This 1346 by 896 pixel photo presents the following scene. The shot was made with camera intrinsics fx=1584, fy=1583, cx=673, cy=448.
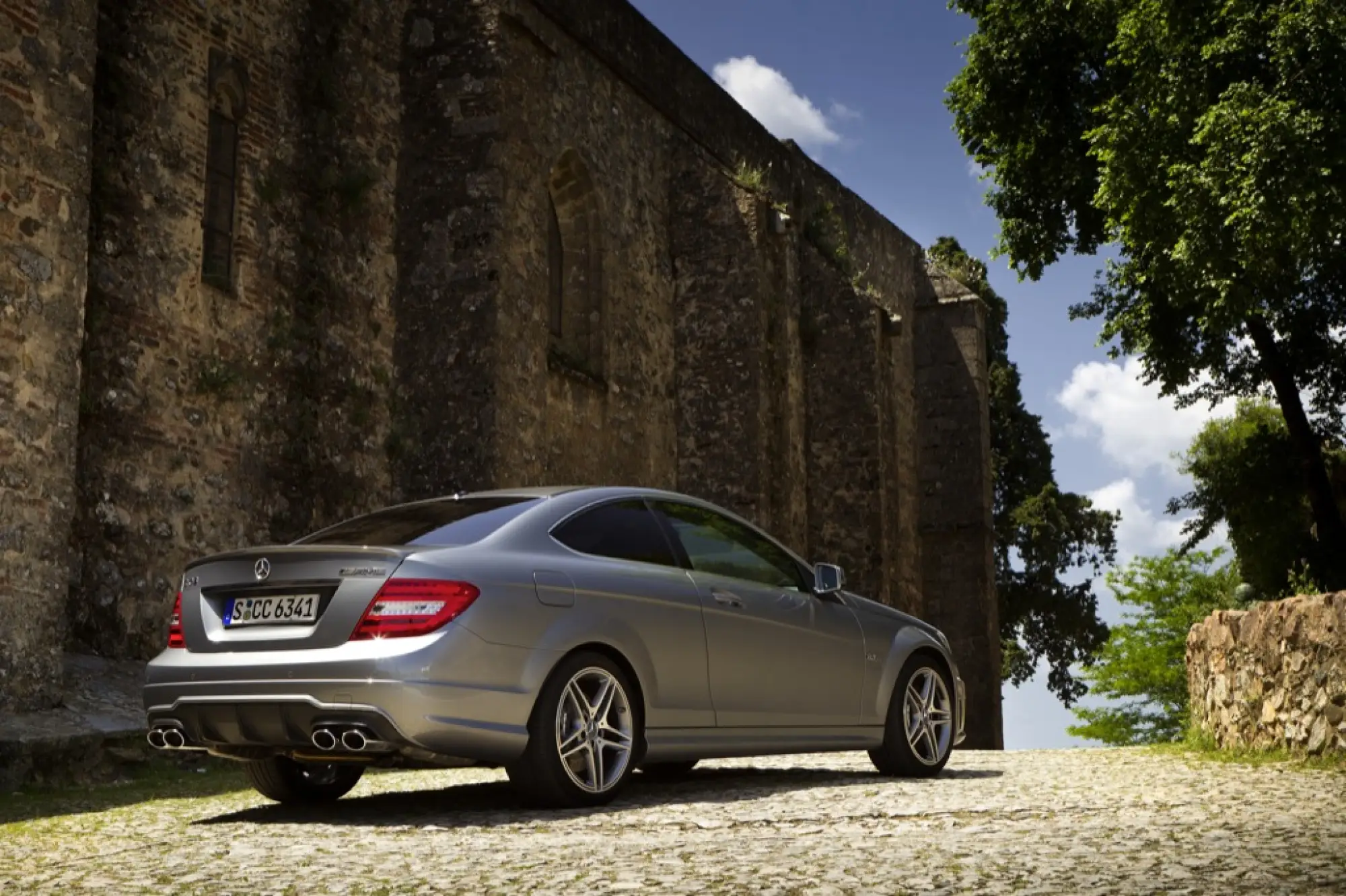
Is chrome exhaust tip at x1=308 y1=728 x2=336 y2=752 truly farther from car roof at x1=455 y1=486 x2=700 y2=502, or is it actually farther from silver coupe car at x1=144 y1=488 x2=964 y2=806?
car roof at x1=455 y1=486 x2=700 y2=502

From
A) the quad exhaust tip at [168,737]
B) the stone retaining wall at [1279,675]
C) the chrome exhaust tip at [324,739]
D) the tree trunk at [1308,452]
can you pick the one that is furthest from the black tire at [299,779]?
the tree trunk at [1308,452]

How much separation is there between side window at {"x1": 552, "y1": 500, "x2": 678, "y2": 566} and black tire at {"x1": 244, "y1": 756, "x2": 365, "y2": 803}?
5.05 feet

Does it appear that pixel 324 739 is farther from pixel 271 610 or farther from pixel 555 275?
pixel 555 275

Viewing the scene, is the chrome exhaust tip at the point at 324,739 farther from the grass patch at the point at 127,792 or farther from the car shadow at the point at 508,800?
the grass patch at the point at 127,792

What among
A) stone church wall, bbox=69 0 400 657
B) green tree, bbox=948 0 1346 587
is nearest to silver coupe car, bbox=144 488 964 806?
stone church wall, bbox=69 0 400 657

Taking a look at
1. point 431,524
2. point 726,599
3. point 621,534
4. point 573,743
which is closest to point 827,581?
point 726,599

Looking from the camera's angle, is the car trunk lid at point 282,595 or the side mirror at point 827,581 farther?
the side mirror at point 827,581

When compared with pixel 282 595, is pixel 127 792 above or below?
below

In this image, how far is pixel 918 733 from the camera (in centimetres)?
867

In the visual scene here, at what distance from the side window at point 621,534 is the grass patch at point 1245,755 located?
12.4ft

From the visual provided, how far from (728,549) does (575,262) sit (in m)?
11.6

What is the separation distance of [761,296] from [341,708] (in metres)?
15.2

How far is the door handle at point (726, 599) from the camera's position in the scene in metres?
7.67

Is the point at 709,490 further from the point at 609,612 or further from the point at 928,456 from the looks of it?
the point at 609,612
